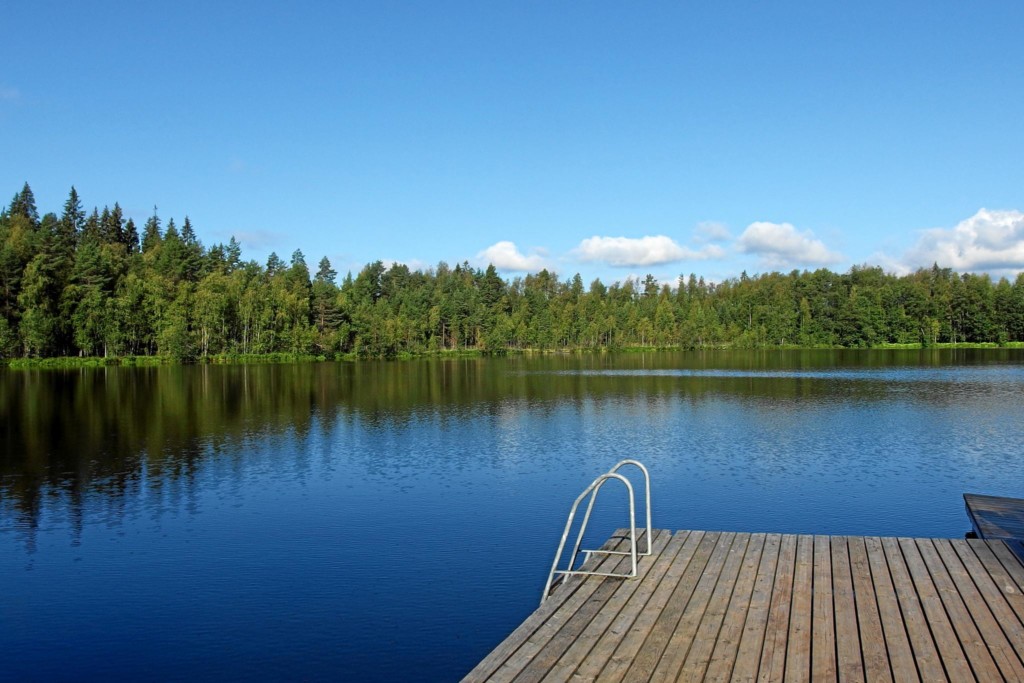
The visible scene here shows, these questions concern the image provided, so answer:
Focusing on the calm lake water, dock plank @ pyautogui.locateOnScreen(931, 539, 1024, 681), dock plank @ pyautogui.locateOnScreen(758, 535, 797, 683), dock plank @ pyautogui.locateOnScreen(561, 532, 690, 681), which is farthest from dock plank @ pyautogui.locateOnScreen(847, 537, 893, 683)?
the calm lake water

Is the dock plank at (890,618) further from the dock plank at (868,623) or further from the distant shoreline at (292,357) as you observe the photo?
the distant shoreline at (292,357)

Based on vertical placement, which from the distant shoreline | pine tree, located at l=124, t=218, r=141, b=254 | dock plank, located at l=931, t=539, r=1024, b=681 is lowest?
dock plank, located at l=931, t=539, r=1024, b=681

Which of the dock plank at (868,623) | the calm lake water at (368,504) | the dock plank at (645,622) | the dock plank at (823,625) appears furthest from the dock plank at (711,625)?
the calm lake water at (368,504)

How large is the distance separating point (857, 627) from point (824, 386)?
49.1m

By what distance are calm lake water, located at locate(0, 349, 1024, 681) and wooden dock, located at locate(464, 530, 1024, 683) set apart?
2.83 metres

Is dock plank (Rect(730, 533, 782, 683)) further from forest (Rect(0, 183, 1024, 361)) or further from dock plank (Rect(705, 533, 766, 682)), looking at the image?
forest (Rect(0, 183, 1024, 361))

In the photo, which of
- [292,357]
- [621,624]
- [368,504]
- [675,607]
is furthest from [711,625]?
[292,357]

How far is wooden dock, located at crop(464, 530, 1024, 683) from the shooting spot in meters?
6.46

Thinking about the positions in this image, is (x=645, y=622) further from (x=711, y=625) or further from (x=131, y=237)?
(x=131, y=237)

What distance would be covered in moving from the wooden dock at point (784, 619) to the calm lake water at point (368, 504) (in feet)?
9.30

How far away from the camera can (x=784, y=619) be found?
7664mm

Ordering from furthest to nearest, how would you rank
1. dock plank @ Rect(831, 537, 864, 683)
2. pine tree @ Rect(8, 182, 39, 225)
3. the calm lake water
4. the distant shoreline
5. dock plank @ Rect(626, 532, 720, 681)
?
pine tree @ Rect(8, 182, 39, 225) < the distant shoreline < the calm lake water < dock plank @ Rect(626, 532, 720, 681) < dock plank @ Rect(831, 537, 864, 683)

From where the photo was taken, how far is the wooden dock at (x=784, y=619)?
254 inches

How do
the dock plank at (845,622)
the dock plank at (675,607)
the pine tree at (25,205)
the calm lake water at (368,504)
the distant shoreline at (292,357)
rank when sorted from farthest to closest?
the pine tree at (25,205) → the distant shoreline at (292,357) → the calm lake water at (368,504) → the dock plank at (675,607) → the dock plank at (845,622)
